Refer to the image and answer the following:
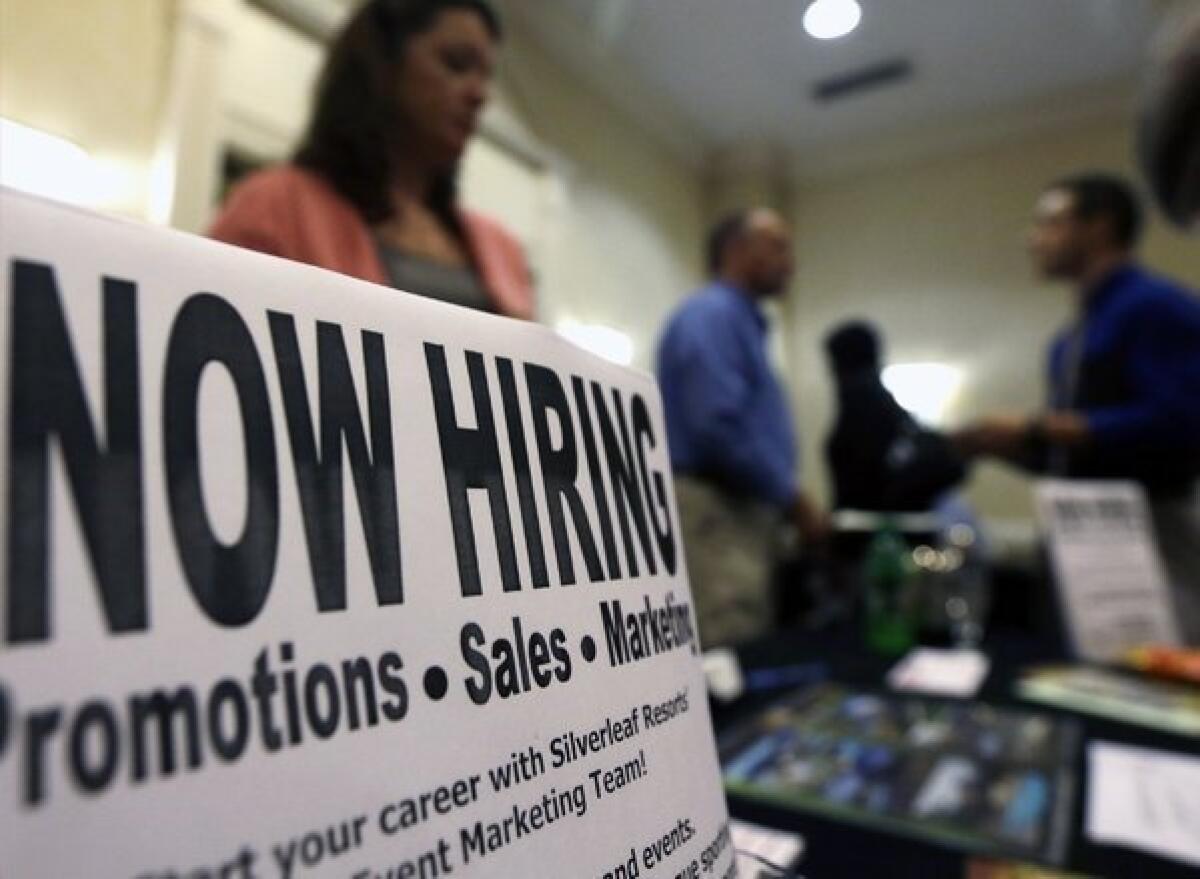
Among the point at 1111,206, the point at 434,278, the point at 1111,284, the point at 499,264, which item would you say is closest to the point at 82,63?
the point at 434,278

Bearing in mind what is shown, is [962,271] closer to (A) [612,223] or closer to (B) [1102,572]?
(A) [612,223]

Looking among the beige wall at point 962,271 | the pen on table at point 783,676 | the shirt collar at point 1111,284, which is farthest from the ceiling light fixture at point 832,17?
the beige wall at point 962,271

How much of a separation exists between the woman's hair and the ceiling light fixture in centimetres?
37

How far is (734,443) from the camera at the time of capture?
118 cm

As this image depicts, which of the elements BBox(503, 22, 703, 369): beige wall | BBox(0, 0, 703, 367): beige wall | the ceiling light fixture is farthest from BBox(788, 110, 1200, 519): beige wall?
the ceiling light fixture

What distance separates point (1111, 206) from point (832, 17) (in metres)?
1.53

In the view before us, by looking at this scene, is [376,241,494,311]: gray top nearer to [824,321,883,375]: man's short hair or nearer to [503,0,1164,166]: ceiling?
Result: [503,0,1164,166]: ceiling

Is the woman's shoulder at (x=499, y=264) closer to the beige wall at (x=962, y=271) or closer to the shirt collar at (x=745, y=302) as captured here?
the shirt collar at (x=745, y=302)

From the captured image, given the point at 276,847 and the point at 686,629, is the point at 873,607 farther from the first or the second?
the point at 276,847

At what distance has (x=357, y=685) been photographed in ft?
0.45

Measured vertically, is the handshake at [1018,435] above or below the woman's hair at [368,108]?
below

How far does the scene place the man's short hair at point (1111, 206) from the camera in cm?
142

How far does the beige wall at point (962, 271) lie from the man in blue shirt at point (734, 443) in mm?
1590

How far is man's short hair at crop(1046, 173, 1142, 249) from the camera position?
1425 millimetres
